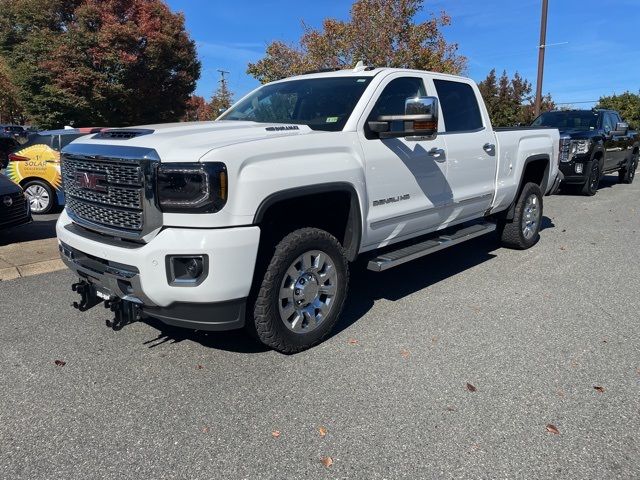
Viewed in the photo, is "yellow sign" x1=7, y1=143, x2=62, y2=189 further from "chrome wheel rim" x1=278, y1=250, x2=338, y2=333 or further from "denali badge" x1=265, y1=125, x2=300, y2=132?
"chrome wheel rim" x1=278, y1=250, x2=338, y2=333

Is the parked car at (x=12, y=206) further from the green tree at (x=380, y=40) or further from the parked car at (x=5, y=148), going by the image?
the green tree at (x=380, y=40)

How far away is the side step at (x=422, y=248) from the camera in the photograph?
4.21 m

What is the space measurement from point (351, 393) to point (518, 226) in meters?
4.22

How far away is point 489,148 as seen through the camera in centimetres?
554

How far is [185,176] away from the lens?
3.03 metres

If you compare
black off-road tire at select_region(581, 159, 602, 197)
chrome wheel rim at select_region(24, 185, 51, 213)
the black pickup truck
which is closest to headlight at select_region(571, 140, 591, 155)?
the black pickup truck

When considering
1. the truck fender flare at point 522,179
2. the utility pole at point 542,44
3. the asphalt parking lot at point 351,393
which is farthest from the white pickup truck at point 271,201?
the utility pole at point 542,44

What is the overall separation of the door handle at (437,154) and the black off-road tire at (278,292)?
140cm

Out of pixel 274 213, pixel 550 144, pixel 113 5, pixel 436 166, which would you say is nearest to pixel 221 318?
pixel 274 213

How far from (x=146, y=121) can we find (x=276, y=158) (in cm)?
2099

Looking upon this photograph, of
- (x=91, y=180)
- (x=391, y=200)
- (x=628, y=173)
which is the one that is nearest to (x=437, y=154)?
(x=391, y=200)

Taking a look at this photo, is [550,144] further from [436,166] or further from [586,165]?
[586,165]

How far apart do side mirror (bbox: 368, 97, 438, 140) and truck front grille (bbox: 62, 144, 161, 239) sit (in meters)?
1.75

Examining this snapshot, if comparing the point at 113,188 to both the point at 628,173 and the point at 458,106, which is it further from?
the point at 628,173
